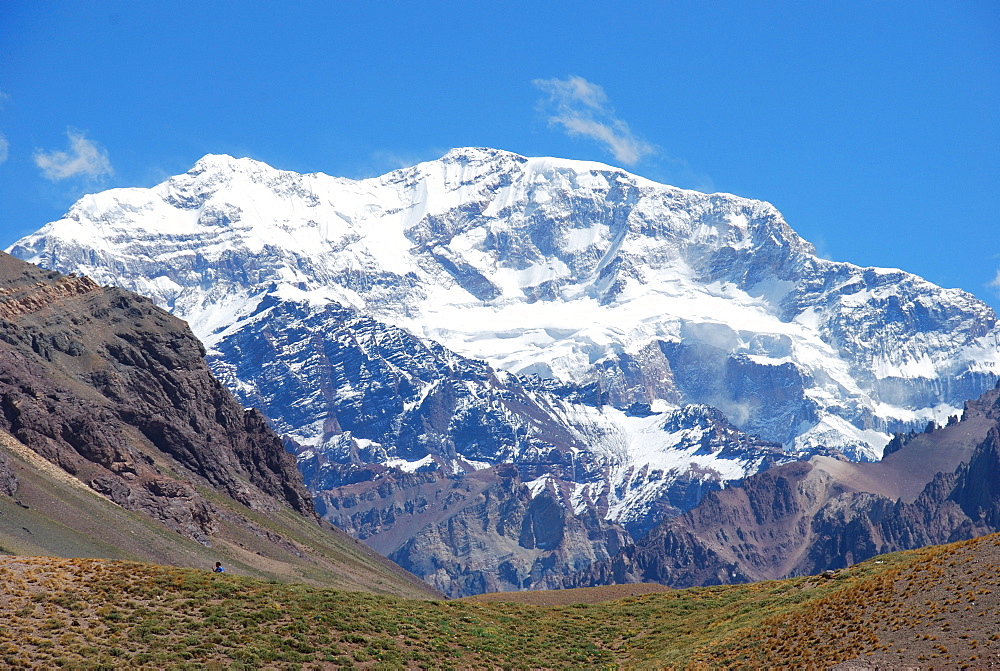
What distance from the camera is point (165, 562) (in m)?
189

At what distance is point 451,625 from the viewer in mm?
86125

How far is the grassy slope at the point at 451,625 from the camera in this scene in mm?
65875

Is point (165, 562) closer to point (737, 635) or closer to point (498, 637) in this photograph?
point (498, 637)

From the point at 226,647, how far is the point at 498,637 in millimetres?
20658

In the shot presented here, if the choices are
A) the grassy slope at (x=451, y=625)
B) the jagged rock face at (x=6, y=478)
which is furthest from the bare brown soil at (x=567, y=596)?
the jagged rock face at (x=6, y=478)

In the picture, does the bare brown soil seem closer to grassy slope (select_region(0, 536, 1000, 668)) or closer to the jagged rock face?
grassy slope (select_region(0, 536, 1000, 668))

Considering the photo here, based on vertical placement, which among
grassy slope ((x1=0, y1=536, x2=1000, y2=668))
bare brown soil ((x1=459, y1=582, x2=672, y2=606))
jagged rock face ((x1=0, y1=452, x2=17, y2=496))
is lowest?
grassy slope ((x1=0, y1=536, x2=1000, y2=668))

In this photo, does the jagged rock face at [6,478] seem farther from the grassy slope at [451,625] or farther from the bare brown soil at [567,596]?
the grassy slope at [451,625]

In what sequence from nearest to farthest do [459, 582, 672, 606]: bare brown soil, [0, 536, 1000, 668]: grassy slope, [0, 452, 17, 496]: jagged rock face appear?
[0, 536, 1000, 668]: grassy slope → [459, 582, 672, 606]: bare brown soil → [0, 452, 17, 496]: jagged rock face

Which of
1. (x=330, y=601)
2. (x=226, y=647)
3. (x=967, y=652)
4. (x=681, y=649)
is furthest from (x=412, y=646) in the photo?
(x=967, y=652)

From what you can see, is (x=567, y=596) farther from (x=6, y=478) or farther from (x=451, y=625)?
(x=6, y=478)

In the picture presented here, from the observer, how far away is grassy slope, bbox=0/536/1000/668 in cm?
6588

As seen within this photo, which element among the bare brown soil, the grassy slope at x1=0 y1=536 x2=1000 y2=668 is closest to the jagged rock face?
the bare brown soil

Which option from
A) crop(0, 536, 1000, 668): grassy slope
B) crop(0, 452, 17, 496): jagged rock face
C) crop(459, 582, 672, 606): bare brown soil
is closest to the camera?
crop(0, 536, 1000, 668): grassy slope
